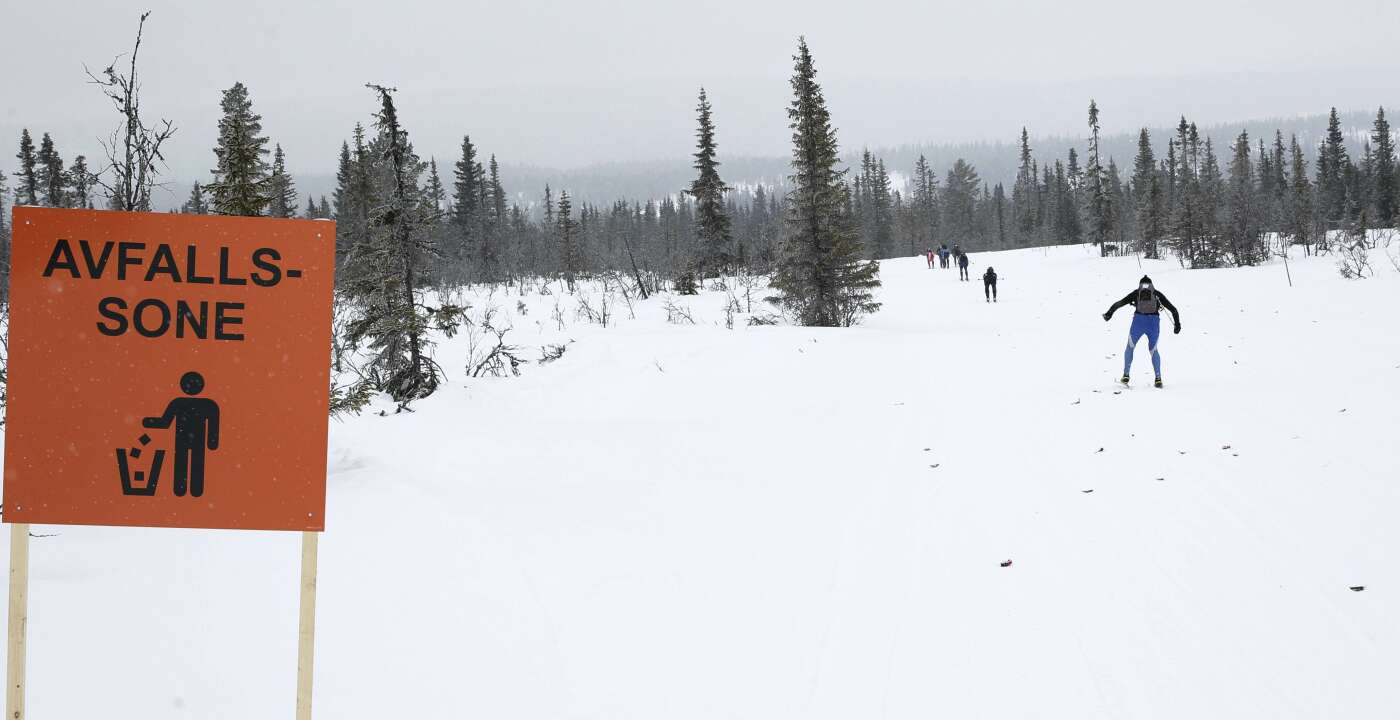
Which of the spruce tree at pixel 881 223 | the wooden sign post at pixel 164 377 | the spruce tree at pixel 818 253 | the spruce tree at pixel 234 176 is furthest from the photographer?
the spruce tree at pixel 881 223

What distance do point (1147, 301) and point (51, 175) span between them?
5862cm

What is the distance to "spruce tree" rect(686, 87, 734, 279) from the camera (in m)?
41.5

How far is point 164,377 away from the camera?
2848 mm

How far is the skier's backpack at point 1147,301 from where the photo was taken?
11547mm

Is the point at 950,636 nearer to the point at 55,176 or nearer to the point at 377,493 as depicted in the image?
the point at 377,493

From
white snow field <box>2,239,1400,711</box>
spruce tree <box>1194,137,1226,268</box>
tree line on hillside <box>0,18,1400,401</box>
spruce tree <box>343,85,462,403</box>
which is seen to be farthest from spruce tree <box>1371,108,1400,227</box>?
spruce tree <box>343,85,462,403</box>

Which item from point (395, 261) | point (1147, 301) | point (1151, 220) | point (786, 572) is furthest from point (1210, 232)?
point (786, 572)

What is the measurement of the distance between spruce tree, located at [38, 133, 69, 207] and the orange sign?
168ft

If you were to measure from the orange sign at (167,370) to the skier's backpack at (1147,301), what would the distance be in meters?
11.9

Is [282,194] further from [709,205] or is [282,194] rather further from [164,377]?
[164,377]

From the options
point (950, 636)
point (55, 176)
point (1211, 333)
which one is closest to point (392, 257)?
point (950, 636)

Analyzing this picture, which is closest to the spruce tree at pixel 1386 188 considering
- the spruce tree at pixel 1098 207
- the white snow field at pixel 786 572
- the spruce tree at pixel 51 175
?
the spruce tree at pixel 1098 207

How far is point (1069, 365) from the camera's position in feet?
46.6

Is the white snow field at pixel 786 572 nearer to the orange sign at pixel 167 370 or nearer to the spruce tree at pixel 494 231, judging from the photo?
the orange sign at pixel 167 370
